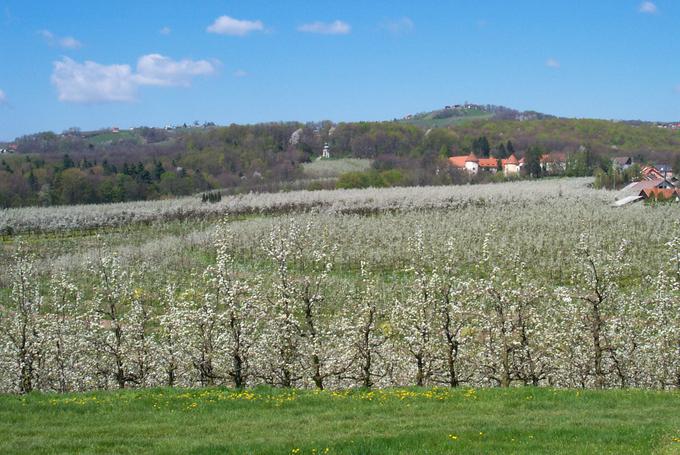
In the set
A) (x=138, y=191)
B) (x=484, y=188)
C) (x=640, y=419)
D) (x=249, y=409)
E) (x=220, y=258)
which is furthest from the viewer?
(x=138, y=191)

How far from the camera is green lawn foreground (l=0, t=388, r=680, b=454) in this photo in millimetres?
9273

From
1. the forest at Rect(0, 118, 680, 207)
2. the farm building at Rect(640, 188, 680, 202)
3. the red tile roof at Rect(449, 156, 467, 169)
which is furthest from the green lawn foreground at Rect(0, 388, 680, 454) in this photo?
the red tile roof at Rect(449, 156, 467, 169)

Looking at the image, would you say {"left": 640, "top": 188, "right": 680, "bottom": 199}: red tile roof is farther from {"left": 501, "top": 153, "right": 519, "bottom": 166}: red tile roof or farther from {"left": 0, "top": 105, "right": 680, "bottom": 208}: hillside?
{"left": 501, "top": 153, "right": 519, "bottom": 166}: red tile roof

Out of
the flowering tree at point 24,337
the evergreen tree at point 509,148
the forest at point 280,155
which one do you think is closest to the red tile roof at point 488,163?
the forest at point 280,155

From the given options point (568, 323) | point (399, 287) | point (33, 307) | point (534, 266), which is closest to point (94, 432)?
point (33, 307)

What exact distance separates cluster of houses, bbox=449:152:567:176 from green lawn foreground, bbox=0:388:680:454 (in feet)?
313

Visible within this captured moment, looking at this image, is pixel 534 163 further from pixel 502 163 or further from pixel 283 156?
pixel 283 156

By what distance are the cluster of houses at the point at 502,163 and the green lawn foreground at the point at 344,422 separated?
95457 mm

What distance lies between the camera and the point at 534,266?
35594 millimetres

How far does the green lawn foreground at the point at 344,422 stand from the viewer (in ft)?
30.4

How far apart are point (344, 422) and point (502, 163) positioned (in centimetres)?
11211

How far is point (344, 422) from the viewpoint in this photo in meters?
11.0

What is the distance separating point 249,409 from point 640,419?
22.0 ft

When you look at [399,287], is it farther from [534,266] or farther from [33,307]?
[33,307]
